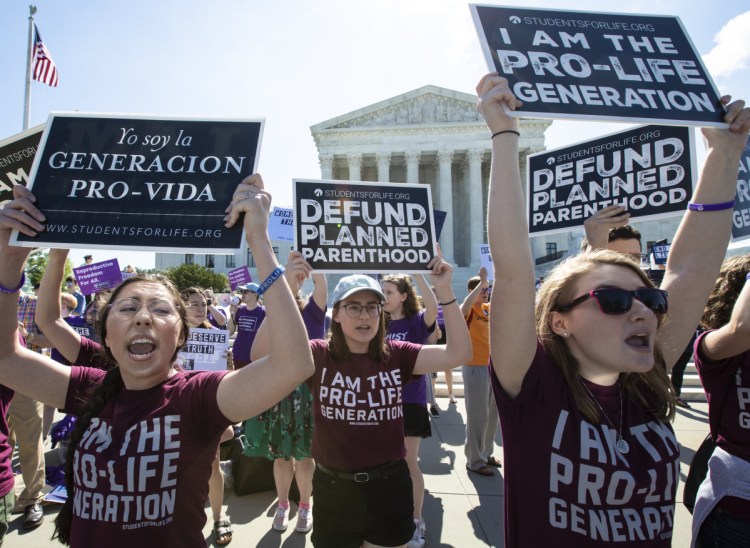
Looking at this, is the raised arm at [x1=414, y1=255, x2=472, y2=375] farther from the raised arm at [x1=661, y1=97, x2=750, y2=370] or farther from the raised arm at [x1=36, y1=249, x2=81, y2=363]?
the raised arm at [x1=36, y1=249, x2=81, y2=363]

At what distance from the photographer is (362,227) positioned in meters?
3.50

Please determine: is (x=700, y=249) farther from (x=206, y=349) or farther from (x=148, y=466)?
(x=206, y=349)

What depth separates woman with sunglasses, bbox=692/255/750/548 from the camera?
74.8 inches

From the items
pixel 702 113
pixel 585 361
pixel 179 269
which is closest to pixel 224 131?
pixel 585 361

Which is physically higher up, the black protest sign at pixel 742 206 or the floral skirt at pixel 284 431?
the black protest sign at pixel 742 206

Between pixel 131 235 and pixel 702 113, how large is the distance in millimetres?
3065

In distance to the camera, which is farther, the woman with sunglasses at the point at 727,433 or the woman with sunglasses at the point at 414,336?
the woman with sunglasses at the point at 414,336

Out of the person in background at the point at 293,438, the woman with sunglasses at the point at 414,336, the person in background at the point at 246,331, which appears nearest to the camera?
the woman with sunglasses at the point at 414,336

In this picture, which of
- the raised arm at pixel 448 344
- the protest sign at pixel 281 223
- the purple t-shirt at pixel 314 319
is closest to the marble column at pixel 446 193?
the protest sign at pixel 281 223

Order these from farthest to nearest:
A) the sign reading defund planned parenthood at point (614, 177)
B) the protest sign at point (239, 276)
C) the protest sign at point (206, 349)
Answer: the protest sign at point (239, 276) < the protest sign at point (206, 349) < the sign reading defund planned parenthood at point (614, 177)

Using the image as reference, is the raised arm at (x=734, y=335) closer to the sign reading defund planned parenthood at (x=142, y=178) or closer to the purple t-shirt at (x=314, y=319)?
the sign reading defund planned parenthood at (x=142, y=178)

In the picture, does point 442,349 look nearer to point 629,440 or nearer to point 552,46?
point 629,440

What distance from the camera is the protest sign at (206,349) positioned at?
575cm

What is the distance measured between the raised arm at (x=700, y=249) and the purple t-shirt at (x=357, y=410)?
150cm
